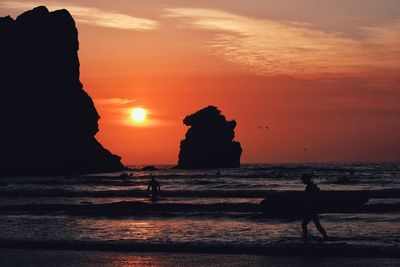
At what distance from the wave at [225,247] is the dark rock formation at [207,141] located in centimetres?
15808

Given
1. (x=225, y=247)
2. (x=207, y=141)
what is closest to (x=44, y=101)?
(x=207, y=141)

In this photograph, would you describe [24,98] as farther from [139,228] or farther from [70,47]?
[139,228]

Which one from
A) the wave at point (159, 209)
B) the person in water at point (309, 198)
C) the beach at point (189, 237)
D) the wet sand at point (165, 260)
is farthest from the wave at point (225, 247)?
the wave at point (159, 209)

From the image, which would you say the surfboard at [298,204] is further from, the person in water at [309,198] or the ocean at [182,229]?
the person in water at [309,198]

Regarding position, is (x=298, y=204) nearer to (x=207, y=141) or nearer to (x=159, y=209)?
(x=159, y=209)

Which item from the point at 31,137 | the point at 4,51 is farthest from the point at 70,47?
the point at 31,137

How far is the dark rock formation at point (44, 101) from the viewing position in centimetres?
13875

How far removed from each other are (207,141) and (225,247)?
6320 inches

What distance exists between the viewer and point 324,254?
19.1 meters

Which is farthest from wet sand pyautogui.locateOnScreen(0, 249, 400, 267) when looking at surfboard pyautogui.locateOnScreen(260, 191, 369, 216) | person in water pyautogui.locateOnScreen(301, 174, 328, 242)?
surfboard pyautogui.locateOnScreen(260, 191, 369, 216)

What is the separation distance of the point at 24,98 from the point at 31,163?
17250 mm

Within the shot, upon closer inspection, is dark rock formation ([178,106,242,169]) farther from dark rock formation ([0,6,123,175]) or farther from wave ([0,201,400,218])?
wave ([0,201,400,218])

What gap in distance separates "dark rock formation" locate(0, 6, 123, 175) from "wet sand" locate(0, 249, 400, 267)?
120m

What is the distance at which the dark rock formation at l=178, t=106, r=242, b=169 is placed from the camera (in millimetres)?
181375
